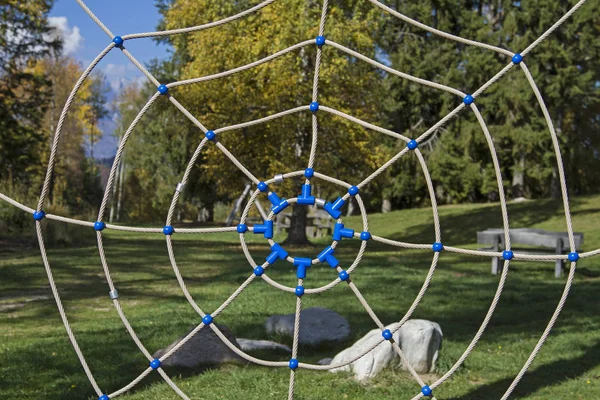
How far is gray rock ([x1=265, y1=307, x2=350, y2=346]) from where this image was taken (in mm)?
5820

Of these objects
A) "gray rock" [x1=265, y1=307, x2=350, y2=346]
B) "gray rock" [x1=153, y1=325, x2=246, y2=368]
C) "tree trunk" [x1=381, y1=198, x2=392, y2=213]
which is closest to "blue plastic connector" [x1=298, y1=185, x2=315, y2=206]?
"gray rock" [x1=153, y1=325, x2=246, y2=368]

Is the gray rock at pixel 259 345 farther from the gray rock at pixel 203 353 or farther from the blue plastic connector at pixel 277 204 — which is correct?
the blue plastic connector at pixel 277 204

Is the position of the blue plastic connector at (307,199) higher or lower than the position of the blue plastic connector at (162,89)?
lower

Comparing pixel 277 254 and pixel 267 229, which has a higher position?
pixel 267 229

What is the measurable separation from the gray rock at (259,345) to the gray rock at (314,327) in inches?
9.6

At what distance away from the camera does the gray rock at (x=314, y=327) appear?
5820 mm

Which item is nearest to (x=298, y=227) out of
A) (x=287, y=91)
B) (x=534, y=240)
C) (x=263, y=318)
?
(x=287, y=91)

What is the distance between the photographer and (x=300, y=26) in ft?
44.3

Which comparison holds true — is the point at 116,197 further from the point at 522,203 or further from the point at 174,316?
the point at 174,316

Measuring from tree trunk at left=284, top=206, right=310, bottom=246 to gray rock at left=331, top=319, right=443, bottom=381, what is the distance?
1013 centimetres

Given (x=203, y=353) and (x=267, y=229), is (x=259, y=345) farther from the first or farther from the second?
(x=267, y=229)

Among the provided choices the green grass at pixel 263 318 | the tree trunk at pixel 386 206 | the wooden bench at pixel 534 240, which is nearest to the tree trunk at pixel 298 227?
the green grass at pixel 263 318

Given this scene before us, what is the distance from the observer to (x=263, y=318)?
6926 mm

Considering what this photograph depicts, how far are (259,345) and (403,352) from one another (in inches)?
44.0
